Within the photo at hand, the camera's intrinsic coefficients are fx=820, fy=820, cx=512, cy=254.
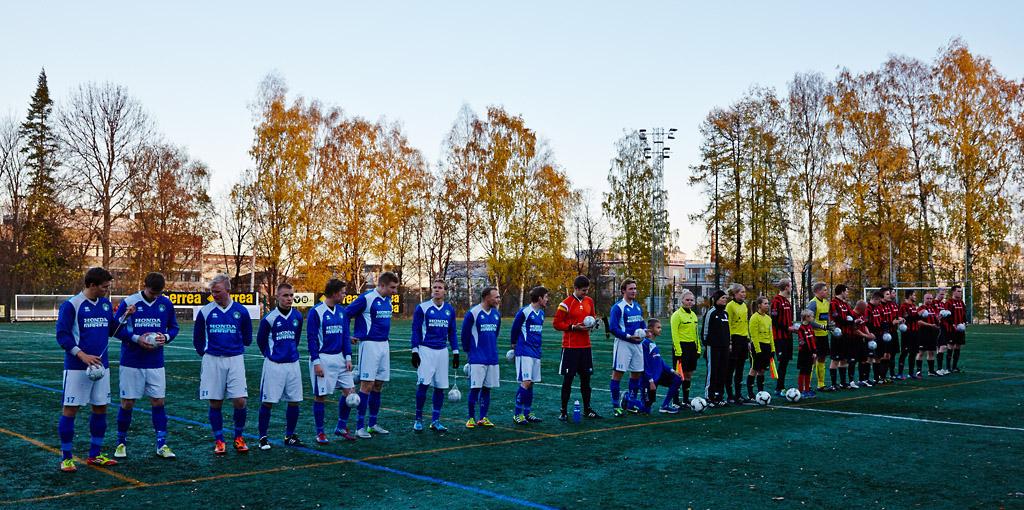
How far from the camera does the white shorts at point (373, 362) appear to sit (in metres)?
10.3

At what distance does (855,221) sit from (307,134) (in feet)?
107

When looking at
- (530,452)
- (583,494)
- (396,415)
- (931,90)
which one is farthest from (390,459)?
(931,90)

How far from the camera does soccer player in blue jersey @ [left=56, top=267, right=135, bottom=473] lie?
26.2 ft

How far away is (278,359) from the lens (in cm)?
922

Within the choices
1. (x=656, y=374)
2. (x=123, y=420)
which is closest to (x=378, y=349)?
(x=123, y=420)

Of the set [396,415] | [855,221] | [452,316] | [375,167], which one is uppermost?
[375,167]

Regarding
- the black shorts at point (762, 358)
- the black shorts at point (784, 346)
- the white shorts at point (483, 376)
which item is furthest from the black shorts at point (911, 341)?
the white shorts at point (483, 376)

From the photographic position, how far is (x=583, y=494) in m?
7.23

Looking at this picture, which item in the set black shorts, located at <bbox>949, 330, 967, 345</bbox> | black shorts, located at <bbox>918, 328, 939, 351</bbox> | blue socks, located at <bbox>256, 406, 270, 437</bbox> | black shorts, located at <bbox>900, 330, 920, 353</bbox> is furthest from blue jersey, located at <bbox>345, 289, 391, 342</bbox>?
black shorts, located at <bbox>949, 330, 967, 345</bbox>

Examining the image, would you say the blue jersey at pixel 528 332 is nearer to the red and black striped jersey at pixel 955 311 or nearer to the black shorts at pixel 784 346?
the black shorts at pixel 784 346

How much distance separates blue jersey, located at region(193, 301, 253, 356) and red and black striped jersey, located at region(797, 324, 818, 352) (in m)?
9.83

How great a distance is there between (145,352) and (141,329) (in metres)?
0.25

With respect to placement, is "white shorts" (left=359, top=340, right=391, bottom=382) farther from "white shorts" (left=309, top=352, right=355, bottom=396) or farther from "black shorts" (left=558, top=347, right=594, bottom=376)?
"black shorts" (left=558, top=347, right=594, bottom=376)

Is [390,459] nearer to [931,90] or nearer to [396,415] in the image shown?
[396,415]
